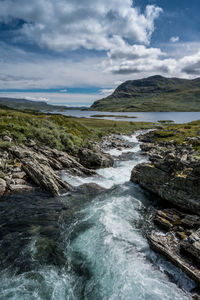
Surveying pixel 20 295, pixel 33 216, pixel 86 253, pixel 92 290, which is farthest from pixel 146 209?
pixel 20 295

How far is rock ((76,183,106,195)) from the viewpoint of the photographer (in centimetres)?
2447

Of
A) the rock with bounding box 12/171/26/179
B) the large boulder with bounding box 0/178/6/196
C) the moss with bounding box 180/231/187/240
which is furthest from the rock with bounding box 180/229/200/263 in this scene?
the rock with bounding box 12/171/26/179

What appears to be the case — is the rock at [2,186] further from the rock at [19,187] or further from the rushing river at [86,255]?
the rushing river at [86,255]

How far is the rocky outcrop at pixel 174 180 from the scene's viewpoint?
18141 millimetres

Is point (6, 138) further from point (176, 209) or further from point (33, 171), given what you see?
point (176, 209)

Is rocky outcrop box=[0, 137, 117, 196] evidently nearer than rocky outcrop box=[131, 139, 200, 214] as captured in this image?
No

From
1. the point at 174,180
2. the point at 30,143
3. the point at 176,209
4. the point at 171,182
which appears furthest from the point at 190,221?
the point at 30,143

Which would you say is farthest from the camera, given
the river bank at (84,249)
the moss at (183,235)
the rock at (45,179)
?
the rock at (45,179)

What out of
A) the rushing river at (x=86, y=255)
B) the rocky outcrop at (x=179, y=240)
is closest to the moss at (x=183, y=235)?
the rocky outcrop at (x=179, y=240)

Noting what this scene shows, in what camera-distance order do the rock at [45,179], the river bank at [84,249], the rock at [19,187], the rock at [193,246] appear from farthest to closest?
the rock at [45,179] → the rock at [19,187] → the rock at [193,246] → the river bank at [84,249]

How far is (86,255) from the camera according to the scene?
530 inches

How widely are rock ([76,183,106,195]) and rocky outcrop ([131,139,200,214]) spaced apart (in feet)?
21.3

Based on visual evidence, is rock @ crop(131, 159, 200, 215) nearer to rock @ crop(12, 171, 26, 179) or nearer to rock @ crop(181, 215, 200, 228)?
rock @ crop(181, 215, 200, 228)

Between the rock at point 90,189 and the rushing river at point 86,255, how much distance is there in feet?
8.50
